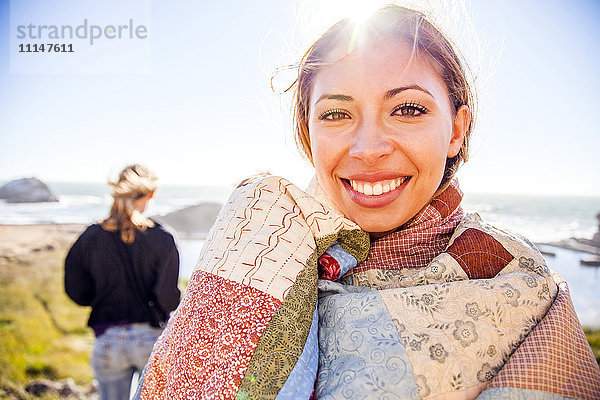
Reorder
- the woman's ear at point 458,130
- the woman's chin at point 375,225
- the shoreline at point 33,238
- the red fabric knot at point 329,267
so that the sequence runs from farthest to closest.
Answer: the shoreline at point 33,238 → the woman's ear at point 458,130 → the woman's chin at point 375,225 → the red fabric knot at point 329,267

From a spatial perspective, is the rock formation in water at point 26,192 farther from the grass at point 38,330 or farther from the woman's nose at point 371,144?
the woman's nose at point 371,144

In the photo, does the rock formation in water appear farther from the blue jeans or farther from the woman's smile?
the woman's smile

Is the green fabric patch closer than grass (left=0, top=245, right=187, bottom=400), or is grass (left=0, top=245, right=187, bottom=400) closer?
the green fabric patch

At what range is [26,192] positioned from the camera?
3947cm

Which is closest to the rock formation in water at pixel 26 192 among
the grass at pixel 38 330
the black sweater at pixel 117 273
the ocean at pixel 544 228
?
the ocean at pixel 544 228

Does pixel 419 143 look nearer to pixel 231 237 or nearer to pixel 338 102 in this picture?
pixel 338 102

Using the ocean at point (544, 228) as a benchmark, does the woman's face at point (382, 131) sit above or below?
above

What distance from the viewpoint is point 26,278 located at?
13.3 metres

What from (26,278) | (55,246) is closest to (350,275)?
(26,278)

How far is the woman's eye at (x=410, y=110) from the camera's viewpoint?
4.17 feet

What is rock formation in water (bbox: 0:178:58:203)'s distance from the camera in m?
39.0

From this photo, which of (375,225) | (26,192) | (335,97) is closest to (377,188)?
(375,225)

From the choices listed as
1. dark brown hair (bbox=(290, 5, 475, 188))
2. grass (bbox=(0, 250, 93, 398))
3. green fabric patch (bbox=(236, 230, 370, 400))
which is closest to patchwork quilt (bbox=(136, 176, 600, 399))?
green fabric patch (bbox=(236, 230, 370, 400))

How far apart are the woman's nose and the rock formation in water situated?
45578mm
